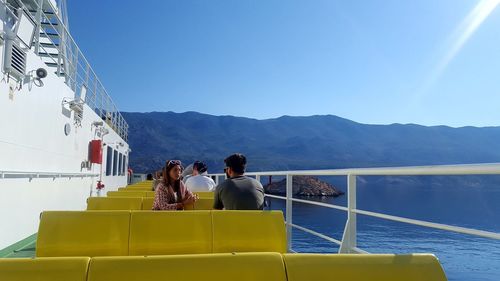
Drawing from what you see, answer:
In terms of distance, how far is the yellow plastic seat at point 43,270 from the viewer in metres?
1.11

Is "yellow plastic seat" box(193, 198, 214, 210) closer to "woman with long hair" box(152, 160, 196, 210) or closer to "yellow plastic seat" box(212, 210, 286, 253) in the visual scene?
"woman with long hair" box(152, 160, 196, 210)

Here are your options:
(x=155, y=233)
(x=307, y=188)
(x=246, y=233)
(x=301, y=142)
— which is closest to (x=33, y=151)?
(x=155, y=233)

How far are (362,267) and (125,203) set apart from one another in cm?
259

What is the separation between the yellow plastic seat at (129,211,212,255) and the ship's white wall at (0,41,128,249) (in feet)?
7.44

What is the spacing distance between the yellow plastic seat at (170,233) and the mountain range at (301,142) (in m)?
78.5

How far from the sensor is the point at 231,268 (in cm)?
126

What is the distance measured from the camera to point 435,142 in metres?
138

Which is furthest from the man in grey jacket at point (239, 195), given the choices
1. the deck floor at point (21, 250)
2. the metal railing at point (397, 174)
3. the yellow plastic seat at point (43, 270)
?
the deck floor at point (21, 250)

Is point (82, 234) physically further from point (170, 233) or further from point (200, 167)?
point (200, 167)

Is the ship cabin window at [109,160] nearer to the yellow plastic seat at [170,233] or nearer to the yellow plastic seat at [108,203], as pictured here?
the yellow plastic seat at [108,203]

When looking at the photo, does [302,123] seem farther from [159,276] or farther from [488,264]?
[159,276]

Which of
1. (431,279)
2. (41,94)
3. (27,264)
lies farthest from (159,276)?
(41,94)

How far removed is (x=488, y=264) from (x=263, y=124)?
510 feet

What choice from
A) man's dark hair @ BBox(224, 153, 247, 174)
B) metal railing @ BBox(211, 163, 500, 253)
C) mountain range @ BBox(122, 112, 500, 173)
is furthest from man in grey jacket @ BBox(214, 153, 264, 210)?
mountain range @ BBox(122, 112, 500, 173)
